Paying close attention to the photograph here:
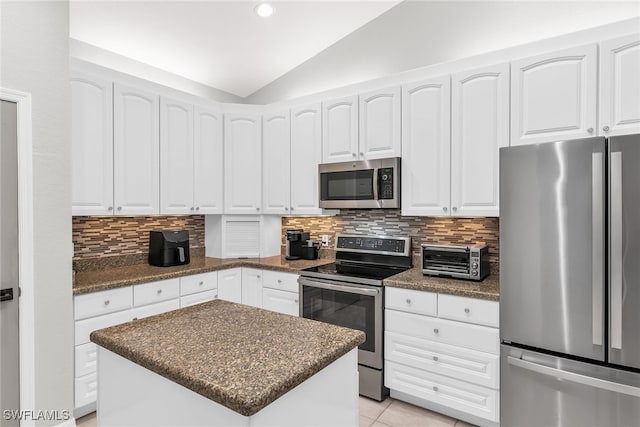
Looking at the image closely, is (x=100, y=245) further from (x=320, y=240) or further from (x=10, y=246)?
(x=320, y=240)

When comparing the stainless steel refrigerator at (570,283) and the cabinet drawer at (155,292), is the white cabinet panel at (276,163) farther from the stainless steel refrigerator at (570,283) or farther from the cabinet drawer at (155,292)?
the stainless steel refrigerator at (570,283)

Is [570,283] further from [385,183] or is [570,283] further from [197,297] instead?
[197,297]

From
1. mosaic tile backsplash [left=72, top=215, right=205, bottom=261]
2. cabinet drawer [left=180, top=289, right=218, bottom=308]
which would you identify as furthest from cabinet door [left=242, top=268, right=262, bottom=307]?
mosaic tile backsplash [left=72, top=215, right=205, bottom=261]

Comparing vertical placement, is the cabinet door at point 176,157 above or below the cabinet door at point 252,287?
above

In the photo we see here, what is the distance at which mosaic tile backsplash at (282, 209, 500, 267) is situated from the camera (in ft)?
9.11

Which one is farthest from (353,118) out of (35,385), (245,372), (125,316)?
(35,385)

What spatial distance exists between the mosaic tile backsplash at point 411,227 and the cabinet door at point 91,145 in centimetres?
179

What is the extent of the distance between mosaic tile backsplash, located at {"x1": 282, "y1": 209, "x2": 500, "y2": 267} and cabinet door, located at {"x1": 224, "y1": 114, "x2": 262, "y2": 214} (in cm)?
55

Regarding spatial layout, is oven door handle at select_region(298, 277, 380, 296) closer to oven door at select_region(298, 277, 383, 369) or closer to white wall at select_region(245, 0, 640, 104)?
oven door at select_region(298, 277, 383, 369)

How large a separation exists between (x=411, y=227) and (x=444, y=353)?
1.11m

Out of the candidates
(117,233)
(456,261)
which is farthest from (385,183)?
(117,233)

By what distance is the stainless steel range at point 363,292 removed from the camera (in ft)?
8.42

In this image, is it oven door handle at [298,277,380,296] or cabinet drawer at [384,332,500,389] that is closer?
cabinet drawer at [384,332,500,389]

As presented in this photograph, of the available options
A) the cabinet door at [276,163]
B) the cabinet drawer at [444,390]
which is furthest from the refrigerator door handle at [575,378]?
the cabinet door at [276,163]
